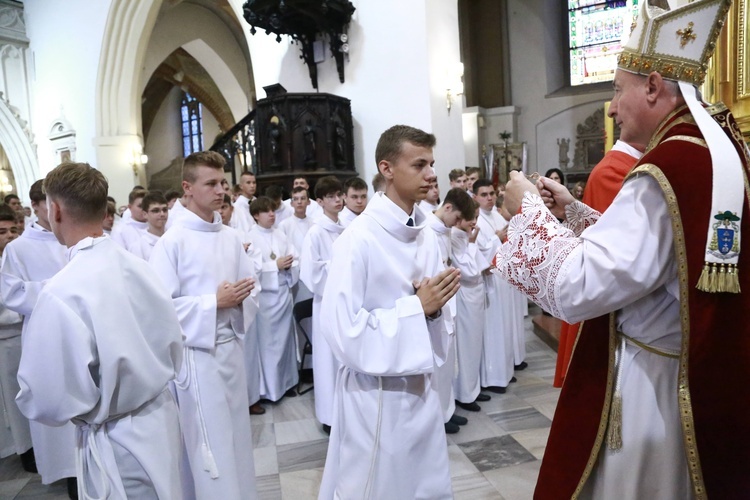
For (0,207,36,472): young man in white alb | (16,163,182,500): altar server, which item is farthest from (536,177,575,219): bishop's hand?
(0,207,36,472): young man in white alb

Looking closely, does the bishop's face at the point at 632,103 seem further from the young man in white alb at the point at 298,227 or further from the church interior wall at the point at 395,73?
the church interior wall at the point at 395,73

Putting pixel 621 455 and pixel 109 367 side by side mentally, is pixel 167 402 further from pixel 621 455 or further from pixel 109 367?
pixel 621 455

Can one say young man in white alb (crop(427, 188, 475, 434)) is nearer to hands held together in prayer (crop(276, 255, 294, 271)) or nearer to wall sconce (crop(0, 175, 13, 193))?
hands held together in prayer (crop(276, 255, 294, 271))

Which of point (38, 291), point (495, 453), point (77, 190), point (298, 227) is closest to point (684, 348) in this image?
point (77, 190)

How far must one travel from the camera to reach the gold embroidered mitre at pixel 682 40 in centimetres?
147

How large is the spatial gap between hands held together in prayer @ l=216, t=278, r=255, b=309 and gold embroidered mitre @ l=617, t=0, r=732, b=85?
205cm

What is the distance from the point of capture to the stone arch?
48.1ft

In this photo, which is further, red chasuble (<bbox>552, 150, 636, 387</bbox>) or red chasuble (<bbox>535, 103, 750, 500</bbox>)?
red chasuble (<bbox>552, 150, 636, 387</bbox>)

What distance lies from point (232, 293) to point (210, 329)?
210mm

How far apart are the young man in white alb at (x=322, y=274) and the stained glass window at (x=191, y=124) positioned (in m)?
18.8

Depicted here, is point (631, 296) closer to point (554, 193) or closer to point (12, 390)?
point (554, 193)

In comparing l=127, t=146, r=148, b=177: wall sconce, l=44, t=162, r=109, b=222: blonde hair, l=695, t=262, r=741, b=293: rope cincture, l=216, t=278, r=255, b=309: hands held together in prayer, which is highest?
l=127, t=146, r=148, b=177: wall sconce

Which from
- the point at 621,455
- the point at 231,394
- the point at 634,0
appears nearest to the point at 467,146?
the point at 634,0

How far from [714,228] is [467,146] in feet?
43.3
